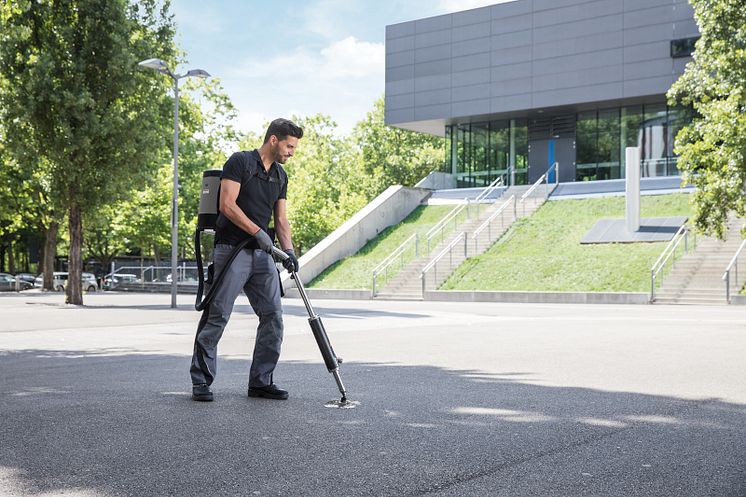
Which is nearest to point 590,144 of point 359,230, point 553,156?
point 553,156

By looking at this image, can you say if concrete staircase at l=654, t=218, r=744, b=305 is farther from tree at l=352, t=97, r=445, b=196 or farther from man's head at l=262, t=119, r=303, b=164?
tree at l=352, t=97, r=445, b=196

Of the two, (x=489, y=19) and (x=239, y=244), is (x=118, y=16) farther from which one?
(x=489, y=19)

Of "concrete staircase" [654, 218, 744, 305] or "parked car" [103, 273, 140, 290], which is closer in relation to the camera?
"concrete staircase" [654, 218, 744, 305]

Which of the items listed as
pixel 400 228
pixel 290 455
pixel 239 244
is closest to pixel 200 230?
pixel 239 244

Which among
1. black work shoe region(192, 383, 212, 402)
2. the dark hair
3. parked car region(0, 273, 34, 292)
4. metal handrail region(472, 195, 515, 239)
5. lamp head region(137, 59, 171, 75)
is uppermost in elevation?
lamp head region(137, 59, 171, 75)

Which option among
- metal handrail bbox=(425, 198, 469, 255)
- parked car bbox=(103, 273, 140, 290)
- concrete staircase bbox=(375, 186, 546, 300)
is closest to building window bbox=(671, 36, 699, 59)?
concrete staircase bbox=(375, 186, 546, 300)

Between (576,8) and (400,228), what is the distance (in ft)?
57.2

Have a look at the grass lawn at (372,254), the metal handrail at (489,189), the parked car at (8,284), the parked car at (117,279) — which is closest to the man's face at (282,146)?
the grass lawn at (372,254)

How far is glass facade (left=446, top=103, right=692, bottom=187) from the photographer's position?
45.0m

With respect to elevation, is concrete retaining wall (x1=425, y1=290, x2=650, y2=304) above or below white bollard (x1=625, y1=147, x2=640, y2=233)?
below

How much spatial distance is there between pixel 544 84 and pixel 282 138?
141ft

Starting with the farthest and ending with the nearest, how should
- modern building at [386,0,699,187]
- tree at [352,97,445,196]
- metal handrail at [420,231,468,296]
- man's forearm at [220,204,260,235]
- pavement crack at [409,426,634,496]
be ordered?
tree at [352,97,445,196]
modern building at [386,0,699,187]
metal handrail at [420,231,468,296]
man's forearm at [220,204,260,235]
pavement crack at [409,426,634,496]

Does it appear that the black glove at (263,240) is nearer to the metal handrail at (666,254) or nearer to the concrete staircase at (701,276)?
the metal handrail at (666,254)

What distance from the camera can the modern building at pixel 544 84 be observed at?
4403 centimetres
